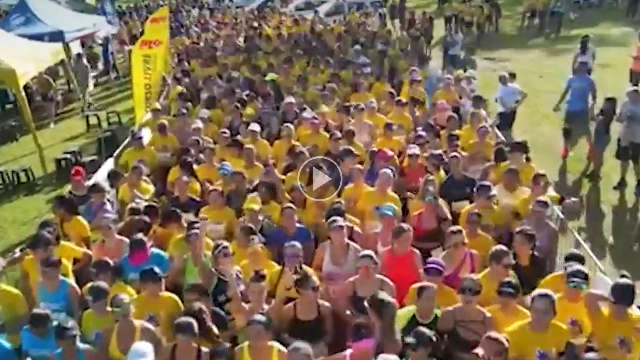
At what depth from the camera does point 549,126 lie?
15898mm

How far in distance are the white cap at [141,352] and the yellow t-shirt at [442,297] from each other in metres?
1.96

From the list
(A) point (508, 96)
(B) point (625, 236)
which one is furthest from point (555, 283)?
(A) point (508, 96)

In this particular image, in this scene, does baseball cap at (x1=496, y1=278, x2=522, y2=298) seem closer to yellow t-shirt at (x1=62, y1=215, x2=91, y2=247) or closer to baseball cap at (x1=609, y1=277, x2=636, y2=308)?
baseball cap at (x1=609, y1=277, x2=636, y2=308)

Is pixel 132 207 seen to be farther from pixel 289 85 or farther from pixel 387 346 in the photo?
pixel 289 85

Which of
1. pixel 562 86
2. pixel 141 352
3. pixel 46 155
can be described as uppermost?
pixel 141 352

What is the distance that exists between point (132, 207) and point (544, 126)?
9.90 metres

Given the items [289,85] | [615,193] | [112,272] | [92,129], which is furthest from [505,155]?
[92,129]

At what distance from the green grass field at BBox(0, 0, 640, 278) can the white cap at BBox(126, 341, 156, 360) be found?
484 centimetres

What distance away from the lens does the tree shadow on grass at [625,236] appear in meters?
9.91

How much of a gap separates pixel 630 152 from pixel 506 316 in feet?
21.0

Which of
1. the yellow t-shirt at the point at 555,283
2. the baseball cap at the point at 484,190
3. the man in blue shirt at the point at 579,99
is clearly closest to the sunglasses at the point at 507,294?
the yellow t-shirt at the point at 555,283

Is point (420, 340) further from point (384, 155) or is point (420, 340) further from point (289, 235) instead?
point (384, 155)

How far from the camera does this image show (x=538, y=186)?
8.27 m

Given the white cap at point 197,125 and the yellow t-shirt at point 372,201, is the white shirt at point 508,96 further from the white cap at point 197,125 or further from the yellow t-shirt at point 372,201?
the yellow t-shirt at point 372,201
